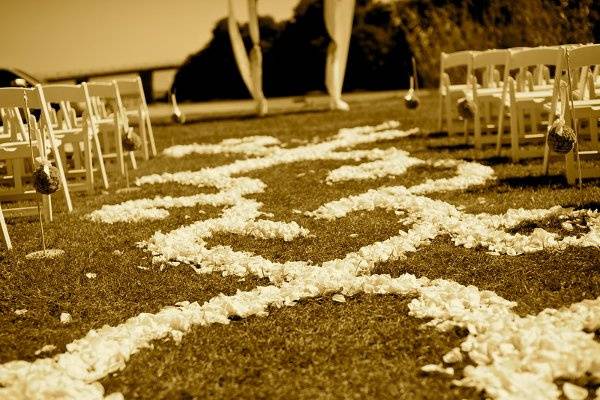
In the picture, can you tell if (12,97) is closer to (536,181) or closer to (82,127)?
(82,127)

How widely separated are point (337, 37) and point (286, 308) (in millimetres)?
13301

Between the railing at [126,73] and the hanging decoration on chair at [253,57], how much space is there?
219 inches

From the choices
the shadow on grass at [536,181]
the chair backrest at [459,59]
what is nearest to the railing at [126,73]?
the chair backrest at [459,59]

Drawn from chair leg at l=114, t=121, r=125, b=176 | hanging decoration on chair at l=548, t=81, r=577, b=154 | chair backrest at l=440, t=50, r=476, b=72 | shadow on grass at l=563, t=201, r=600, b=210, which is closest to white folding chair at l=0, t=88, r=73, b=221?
chair leg at l=114, t=121, r=125, b=176

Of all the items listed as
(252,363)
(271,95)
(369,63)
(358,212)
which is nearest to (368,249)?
(358,212)

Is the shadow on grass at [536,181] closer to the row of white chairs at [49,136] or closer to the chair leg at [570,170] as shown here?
the chair leg at [570,170]

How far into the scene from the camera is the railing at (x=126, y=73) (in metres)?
20.7

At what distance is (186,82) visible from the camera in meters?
23.8

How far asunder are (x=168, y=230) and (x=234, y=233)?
2.04 ft

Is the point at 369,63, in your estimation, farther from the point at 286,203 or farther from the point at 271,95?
the point at 286,203

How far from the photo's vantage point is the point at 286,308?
3854 millimetres

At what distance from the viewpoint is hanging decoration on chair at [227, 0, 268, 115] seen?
1705 centimetres

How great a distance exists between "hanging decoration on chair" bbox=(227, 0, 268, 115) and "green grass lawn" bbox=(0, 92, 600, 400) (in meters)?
10.3

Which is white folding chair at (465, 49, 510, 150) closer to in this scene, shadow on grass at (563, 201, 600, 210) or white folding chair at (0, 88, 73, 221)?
shadow on grass at (563, 201, 600, 210)
